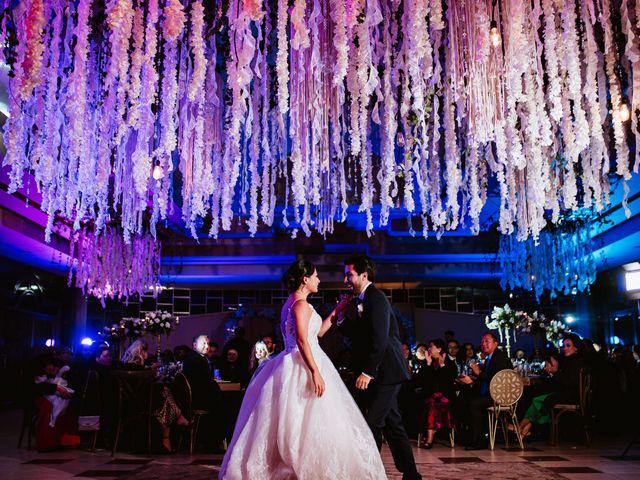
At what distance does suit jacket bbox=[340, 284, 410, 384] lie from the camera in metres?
3.76

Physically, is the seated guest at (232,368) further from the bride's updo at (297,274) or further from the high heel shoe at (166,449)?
the bride's updo at (297,274)

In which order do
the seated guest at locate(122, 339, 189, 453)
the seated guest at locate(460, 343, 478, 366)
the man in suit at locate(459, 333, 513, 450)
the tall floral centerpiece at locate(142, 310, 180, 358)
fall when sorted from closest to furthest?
1. the seated guest at locate(122, 339, 189, 453)
2. the man in suit at locate(459, 333, 513, 450)
3. the tall floral centerpiece at locate(142, 310, 180, 358)
4. the seated guest at locate(460, 343, 478, 366)

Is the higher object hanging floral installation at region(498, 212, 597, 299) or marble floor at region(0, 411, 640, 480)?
hanging floral installation at region(498, 212, 597, 299)

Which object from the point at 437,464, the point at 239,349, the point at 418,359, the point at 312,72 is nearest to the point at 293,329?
the point at 312,72

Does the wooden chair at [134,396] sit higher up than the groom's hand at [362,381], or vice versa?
the groom's hand at [362,381]

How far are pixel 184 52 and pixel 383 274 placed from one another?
1106 centimetres

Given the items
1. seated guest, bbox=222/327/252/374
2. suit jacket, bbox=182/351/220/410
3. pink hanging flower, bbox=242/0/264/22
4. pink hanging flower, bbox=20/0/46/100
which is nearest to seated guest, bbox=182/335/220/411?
suit jacket, bbox=182/351/220/410

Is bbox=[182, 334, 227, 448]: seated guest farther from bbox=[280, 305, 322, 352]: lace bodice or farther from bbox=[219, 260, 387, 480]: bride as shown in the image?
bbox=[280, 305, 322, 352]: lace bodice

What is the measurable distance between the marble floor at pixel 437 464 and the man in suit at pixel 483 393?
198 mm

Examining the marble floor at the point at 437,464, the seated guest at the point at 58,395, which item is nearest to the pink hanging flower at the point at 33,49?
the marble floor at the point at 437,464

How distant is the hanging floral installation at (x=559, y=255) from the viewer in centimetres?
978

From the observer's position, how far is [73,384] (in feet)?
22.9

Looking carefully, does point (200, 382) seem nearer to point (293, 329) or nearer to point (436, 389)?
point (436, 389)

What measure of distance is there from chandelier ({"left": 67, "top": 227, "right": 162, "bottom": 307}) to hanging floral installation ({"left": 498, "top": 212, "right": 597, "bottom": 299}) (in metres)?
6.28
